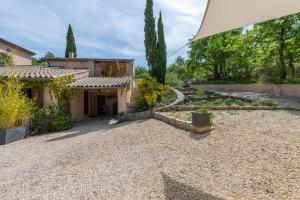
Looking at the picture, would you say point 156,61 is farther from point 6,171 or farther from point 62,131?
point 6,171

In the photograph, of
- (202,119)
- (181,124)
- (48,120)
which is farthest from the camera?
(48,120)

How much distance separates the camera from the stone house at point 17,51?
72.8 feet

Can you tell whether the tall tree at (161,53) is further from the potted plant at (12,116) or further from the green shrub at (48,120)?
the potted plant at (12,116)

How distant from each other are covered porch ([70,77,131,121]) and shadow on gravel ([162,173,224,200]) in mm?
9978

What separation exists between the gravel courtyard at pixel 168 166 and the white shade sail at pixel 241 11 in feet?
9.73

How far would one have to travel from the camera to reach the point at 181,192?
386 cm

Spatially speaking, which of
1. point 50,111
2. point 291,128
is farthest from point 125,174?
point 50,111

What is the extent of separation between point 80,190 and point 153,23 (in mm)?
17354

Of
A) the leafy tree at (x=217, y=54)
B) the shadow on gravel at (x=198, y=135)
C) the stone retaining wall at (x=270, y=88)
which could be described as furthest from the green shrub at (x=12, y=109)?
the leafy tree at (x=217, y=54)

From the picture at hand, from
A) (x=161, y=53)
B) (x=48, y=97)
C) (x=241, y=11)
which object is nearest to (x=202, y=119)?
(x=241, y=11)

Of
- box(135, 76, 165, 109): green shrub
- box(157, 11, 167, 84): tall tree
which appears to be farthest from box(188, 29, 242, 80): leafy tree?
box(135, 76, 165, 109): green shrub

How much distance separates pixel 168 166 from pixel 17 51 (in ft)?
88.2

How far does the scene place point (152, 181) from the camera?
14.3ft

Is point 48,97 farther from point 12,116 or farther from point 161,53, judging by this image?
point 161,53
